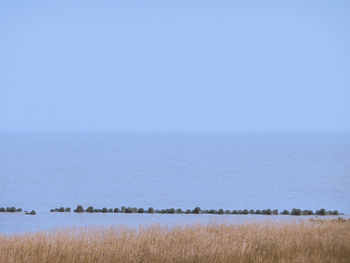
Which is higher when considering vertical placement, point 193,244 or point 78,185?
point 78,185

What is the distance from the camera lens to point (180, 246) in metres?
13.3

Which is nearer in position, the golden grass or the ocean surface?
the golden grass

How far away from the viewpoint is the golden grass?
1237 centimetres

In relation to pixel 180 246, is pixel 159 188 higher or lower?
Result: higher

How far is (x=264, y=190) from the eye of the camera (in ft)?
139

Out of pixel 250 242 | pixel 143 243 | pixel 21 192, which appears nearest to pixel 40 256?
pixel 143 243

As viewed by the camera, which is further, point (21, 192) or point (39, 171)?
point (39, 171)

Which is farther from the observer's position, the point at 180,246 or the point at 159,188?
the point at 159,188

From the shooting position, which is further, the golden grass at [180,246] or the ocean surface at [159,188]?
the ocean surface at [159,188]

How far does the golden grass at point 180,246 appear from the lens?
12.4m

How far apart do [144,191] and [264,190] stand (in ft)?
27.1

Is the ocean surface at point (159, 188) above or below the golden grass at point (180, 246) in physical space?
above

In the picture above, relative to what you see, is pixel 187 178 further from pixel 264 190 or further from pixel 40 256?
pixel 40 256

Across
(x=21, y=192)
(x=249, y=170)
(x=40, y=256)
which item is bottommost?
(x=40, y=256)
